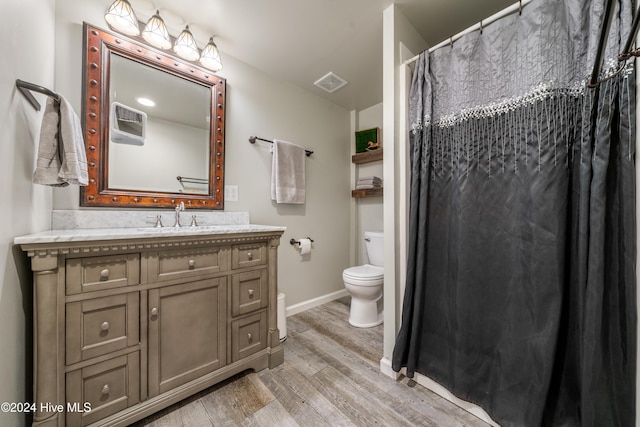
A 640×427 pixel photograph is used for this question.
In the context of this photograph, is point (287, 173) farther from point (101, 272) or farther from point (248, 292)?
point (101, 272)

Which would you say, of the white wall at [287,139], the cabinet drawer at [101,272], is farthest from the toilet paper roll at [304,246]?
the cabinet drawer at [101,272]

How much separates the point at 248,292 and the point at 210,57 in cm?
164

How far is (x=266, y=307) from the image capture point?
1529mm

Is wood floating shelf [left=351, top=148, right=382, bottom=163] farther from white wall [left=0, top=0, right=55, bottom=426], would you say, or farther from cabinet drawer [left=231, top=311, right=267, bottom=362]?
white wall [left=0, top=0, right=55, bottom=426]

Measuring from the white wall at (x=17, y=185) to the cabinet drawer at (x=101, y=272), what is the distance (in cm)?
16

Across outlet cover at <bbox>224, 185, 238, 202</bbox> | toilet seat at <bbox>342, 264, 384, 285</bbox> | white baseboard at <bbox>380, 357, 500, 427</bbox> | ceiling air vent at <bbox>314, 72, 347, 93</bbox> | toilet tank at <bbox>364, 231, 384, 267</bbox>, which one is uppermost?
ceiling air vent at <bbox>314, 72, 347, 93</bbox>

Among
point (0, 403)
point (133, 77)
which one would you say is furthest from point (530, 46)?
point (0, 403)

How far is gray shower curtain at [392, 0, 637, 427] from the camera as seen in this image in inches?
35.2

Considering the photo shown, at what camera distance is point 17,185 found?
0.91 metres

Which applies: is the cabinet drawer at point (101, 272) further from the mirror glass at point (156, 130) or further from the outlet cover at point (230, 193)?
the outlet cover at point (230, 193)

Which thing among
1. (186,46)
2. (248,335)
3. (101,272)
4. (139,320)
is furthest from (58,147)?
(248,335)

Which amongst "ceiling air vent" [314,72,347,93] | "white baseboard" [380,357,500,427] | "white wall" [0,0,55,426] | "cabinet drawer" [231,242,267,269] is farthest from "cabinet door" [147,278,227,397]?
"ceiling air vent" [314,72,347,93]

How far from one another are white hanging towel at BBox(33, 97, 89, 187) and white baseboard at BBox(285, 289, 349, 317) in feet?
6.04

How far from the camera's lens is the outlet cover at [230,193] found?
1.90m
